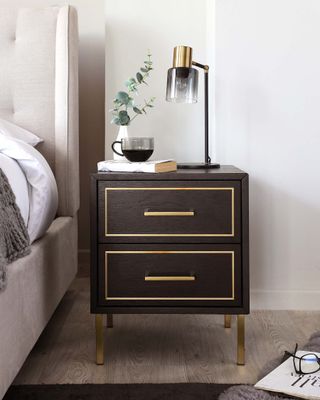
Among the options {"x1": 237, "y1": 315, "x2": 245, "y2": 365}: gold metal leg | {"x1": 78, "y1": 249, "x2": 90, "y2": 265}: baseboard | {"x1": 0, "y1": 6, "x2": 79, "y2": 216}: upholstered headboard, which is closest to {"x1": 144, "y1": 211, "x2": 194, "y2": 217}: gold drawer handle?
{"x1": 237, "y1": 315, "x2": 245, "y2": 365}: gold metal leg

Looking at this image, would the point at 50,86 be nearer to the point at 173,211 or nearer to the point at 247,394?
the point at 173,211

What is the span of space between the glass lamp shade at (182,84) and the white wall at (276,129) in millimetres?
336

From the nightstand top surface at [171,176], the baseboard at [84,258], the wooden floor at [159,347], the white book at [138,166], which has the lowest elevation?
the wooden floor at [159,347]

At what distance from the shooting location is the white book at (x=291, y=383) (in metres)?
1.47

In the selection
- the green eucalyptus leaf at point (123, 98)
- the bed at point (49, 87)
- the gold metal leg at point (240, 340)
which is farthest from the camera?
the bed at point (49, 87)

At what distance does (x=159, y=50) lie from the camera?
241cm

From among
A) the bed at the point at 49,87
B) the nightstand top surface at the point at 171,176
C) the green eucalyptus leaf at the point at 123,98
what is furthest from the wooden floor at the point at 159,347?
the green eucalyptus leaf at the point at 123,98

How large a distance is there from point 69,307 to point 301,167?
1.00 metres

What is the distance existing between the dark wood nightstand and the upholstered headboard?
1.70 ft

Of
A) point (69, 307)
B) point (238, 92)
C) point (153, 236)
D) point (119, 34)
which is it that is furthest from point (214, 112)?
point (69, 307)

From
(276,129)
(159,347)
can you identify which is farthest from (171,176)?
(276,129)

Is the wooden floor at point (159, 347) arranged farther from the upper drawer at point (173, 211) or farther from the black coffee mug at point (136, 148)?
the black coffee mug at point (136, 148)

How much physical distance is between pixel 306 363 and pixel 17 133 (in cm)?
116

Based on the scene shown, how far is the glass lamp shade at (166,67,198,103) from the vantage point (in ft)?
6.55
